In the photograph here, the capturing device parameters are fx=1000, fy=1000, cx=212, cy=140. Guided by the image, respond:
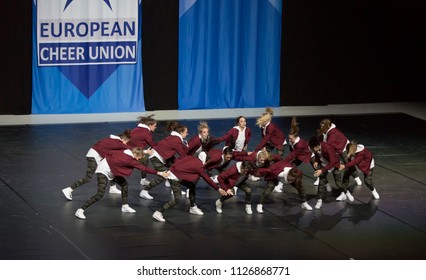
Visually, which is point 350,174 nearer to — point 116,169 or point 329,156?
point 329,156

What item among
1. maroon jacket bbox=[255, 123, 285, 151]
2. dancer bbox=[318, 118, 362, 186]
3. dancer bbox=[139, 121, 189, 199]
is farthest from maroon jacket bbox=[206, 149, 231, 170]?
dancer bbox=[318, 118, 362, 186]

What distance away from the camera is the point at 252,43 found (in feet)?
63.8

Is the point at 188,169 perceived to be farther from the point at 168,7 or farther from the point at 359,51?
the point at 359,51

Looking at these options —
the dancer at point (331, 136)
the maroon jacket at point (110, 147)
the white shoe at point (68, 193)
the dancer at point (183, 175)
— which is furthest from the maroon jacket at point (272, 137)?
the white shoe at point (68, 193)

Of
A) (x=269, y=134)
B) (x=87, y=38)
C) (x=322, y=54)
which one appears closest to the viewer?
(x=269, y=134)

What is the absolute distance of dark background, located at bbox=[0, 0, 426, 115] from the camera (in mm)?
18375

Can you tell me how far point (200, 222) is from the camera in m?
12.4

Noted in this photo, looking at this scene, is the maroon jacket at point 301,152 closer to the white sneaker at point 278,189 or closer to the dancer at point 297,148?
the dancer at point 297,148

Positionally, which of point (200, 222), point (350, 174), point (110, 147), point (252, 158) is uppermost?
point (110, 147)

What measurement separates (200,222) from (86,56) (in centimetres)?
699

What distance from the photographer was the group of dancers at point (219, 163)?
1232cm

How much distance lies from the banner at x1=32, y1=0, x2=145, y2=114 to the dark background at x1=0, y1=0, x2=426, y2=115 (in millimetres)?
203

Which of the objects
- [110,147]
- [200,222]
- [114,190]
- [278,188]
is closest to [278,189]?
[278,188]

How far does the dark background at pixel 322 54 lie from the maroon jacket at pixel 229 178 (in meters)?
6.95
